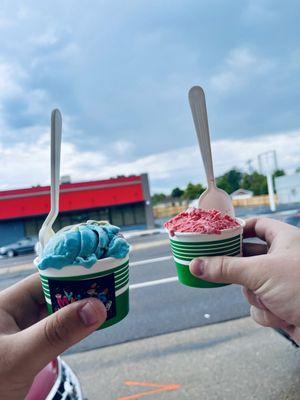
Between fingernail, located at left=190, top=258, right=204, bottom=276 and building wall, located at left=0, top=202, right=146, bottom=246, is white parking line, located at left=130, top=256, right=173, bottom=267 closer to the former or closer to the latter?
fingernail, located at left=190, top=258, right=204, bottom=276

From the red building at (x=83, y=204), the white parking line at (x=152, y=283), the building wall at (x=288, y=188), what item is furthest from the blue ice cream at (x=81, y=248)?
the building wall at (x=288, y=188)

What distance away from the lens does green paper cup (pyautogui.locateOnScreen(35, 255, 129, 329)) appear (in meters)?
1.21

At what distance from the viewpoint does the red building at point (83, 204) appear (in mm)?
17469

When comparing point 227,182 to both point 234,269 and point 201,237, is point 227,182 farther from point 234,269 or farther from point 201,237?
point 234,269

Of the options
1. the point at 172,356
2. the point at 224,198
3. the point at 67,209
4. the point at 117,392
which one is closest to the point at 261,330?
the point at 172,356

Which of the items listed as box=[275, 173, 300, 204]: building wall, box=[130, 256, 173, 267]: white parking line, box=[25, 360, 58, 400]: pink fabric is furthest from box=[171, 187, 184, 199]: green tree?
box=[275, 173, 300, 204]: building wall

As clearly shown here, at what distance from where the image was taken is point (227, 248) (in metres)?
1.43

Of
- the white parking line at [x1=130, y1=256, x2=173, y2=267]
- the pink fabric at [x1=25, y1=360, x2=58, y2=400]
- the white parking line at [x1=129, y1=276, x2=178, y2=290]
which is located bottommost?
the white parking line at [x1=130, y1=256, x2=173, y2=267]

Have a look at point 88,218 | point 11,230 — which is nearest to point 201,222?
point 88,218

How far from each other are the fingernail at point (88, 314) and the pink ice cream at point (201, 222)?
531 millimetres

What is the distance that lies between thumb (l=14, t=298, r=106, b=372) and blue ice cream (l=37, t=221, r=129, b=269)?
0.16 m

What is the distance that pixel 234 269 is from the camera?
1268 millimetres

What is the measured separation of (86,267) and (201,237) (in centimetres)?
52

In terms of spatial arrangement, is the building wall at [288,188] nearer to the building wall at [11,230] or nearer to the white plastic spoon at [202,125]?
the building wall at [11,230]
